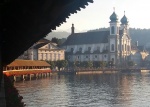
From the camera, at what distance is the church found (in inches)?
5246

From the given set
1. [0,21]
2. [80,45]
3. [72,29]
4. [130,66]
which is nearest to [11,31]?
[0,21]

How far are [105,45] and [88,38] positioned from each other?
479 inches

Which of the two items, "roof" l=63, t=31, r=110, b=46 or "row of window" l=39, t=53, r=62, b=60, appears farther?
"roof" l=63, t=31, r=110, b=46

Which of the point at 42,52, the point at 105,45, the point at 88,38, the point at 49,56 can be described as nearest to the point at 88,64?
the point at 49,56

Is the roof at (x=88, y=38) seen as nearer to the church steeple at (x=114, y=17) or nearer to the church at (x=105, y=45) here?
the church at (x=105, y=45)

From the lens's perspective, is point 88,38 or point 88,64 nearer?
point 88,64

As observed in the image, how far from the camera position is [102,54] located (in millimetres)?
134625

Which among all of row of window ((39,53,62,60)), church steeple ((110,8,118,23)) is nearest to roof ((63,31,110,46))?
church steeple ((110,8,118,23))

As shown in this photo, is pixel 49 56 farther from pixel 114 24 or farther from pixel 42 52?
pixel 114 24

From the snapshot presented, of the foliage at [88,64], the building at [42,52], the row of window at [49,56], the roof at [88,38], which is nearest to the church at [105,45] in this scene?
the roof at [88,38]

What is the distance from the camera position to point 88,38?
145750mm

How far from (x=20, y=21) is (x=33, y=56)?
10160cm

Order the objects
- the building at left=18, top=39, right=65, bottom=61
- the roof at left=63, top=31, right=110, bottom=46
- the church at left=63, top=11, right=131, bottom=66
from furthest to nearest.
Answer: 1. the roof at left=63, top=31, right=110, bottom=46
2. the church at left=63, top=11, right=131, bottom=66
3. the building at left=18, top=39, right=65, bottom=61

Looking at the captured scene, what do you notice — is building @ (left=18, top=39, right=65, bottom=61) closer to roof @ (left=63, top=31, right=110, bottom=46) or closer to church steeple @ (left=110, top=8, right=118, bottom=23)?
roof @ (left=63, top=31, right=110, bottom=46)
